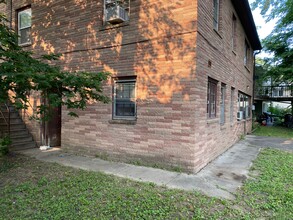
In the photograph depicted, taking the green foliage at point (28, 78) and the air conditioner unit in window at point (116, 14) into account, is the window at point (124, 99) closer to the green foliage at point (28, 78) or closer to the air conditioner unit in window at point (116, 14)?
the air conditioner unit in window at point (116, 14)

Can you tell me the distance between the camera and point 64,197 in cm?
373

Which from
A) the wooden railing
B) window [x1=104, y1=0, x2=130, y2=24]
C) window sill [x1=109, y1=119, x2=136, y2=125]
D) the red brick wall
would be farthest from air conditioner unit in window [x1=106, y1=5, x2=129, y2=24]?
the wooden railing

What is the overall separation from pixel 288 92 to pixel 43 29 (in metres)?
23.0

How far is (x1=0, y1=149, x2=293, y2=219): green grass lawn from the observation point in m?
3.25

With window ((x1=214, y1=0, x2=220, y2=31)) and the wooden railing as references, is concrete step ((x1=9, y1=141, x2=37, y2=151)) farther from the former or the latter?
the wooden railing

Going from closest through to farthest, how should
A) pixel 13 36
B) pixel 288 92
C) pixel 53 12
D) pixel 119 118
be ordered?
1. pixel 13 36
2. pixel 119 118
3. pixel 53 12
4. pixel 288 92

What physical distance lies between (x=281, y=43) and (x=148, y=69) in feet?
55.7

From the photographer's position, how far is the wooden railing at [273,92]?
71.5ft

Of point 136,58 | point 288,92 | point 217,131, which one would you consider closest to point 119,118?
point 136,58

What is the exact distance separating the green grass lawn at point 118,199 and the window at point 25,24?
5806mm

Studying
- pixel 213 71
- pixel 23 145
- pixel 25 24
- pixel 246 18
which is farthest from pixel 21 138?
pixel 246 18

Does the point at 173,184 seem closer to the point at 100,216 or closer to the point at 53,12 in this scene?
the point at 100,216

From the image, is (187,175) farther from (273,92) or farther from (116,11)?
(273,92)

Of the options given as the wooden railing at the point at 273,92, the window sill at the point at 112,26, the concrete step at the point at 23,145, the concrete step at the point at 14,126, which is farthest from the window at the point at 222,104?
the wooden railing at the point at 273,92
